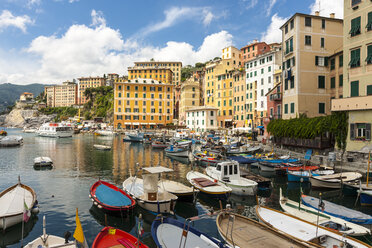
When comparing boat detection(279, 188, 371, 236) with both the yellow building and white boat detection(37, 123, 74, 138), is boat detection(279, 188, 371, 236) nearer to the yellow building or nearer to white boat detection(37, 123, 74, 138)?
the yellow building

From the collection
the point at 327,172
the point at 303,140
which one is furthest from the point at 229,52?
the point at 327,172

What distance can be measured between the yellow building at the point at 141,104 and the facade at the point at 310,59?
6047 centimetres

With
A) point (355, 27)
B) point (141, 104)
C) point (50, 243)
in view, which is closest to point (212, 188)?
point (50, 243)

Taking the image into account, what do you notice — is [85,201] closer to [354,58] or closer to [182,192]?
[182,192]

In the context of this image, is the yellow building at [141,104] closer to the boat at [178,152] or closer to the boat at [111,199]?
the boat at [178,152]

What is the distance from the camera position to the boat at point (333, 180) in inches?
838

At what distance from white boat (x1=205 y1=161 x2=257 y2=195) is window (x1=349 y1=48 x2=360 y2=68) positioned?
18.1m

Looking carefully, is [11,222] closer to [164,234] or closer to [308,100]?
[164,234]

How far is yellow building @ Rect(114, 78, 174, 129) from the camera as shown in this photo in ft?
292

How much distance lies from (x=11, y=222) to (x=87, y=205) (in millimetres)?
4976

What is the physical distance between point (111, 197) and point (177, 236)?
736cm

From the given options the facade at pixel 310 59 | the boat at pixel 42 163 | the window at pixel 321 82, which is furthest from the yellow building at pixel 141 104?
the window at pixel 321 82

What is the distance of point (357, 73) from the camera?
26.5m

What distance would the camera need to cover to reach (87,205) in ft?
57.9
